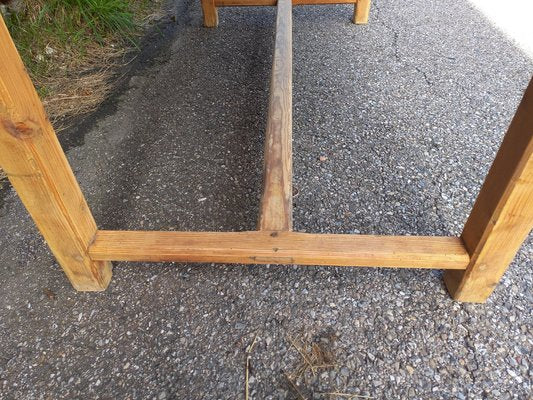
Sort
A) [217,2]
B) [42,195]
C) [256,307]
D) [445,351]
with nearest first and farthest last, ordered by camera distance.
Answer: [42,195] → [445,351] → [256,307] → [217,2]

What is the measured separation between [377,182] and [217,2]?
1987mm

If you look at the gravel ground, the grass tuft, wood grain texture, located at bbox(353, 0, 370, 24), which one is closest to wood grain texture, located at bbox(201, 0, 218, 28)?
the gravel ground

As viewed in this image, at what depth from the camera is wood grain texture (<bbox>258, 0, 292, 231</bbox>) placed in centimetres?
136

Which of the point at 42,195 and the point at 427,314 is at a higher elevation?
the point at 42,195

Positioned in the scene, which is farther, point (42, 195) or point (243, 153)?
point (243, 153)

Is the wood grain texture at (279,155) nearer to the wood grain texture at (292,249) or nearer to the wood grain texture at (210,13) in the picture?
the wood grain texture at (292,249)

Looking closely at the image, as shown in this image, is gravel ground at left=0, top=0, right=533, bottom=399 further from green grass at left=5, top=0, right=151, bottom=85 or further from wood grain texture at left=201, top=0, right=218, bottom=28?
green grass at left=5, top=0, right=151, bottom=85

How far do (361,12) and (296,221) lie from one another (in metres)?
2.11

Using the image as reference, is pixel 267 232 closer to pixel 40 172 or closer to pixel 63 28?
pixel 40 172

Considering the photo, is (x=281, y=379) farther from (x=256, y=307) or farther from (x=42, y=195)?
(x=42, y=195)

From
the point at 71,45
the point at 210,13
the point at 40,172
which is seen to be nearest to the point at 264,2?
the point at 210,13

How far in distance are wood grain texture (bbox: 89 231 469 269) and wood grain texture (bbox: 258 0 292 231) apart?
0.21 feet

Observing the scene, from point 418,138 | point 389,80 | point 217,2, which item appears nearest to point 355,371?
point 418,138

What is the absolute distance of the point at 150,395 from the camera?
1.19m
